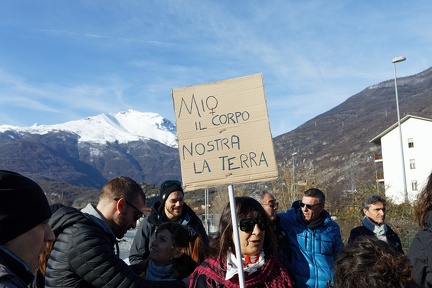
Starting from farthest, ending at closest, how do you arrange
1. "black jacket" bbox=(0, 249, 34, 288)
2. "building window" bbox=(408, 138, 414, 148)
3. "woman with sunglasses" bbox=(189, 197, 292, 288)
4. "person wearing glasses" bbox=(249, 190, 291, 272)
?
"building window" bbox=(408, 138, 414, 148), "person wearing glasses" bbox=(249, 190, 291, 272), "woman with sunglasses" bbox=(189, 197, 292, 288), "black jacket" bbox=(0, 249, 34, 288)

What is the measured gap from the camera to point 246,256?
3416 mm

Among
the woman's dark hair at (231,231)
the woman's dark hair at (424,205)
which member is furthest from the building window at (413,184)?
the woman's dark hair at (231,231)

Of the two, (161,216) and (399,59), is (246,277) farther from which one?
(399,59)

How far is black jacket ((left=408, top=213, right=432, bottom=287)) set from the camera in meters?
3.73

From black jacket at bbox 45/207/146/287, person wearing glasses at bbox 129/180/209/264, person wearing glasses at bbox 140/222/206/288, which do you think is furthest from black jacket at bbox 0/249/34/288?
person wearing glasses at bbox 129/180/209/264

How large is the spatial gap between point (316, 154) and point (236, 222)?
18434cm

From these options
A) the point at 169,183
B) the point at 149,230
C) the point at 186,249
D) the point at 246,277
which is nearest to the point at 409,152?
the point at 169,183

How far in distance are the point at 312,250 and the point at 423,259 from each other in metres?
1.50

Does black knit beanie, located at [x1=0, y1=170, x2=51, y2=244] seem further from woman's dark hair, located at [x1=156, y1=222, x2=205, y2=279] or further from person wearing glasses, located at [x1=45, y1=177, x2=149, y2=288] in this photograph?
woman's dark hair, located at [x1=156, y1=222, x2=205, y2=279]

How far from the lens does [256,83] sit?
11.4ft

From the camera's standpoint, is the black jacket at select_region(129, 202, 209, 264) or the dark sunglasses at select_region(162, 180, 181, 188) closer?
the black jacket at select_region(129, 202, 209, 264)

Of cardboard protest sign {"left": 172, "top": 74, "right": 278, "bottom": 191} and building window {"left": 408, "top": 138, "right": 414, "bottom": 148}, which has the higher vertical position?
cardboard protest sign {"left": 172, "top": 74, "right": 278, "bottom": 191}

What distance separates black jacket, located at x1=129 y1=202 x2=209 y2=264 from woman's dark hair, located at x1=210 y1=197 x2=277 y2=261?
1.64 metres

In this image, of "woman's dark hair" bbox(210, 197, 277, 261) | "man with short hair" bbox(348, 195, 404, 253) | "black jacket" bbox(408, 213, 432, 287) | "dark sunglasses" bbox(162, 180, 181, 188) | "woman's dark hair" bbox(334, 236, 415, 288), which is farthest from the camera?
"man with short hair" bbox(348, 195, 404, 253)
